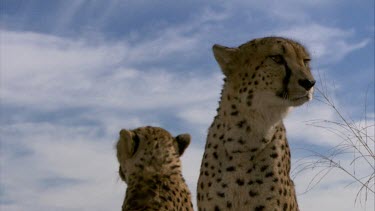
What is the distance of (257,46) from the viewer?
161 inches

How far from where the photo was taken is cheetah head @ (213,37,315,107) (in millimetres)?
3818

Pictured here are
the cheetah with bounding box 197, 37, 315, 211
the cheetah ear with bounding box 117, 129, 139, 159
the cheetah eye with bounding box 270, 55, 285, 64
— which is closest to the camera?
the cheetah with bounding box 197, 37, 315, 211

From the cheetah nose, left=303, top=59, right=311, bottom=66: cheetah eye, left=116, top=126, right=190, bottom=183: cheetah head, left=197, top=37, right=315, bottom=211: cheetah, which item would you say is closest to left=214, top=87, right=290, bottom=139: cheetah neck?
left=197, top=37, right=315, bottom=211: cheetah

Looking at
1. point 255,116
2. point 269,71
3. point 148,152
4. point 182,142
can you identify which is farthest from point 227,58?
point 148,152

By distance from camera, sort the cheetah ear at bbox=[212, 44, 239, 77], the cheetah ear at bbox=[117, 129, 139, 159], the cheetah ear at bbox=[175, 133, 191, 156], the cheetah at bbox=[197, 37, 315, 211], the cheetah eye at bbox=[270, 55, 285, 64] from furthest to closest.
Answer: the cheetah ear at bbox=[175, 133, 191, 156] < the cheetah ear at bbox=[117, 129, 139, 159] < the cheetah ear at bbox=[212, 44, 239, 77] < the cheetah eye at bbox=[270, 55, 285, 64] < the cheetah at bbox=[197, 37, 315, 211]

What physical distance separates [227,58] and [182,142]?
665 millimetres

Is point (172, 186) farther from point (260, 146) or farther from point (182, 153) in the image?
point (260, 146)

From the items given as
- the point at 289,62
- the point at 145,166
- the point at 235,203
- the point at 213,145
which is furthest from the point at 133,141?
the point at 289,62

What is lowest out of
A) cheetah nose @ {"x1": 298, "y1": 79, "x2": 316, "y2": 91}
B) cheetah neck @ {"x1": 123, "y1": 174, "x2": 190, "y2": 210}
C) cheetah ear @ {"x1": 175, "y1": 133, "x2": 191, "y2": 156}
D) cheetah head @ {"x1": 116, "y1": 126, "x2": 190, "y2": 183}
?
cheetah neck @ {"x1": 123, "y1": 174, "x2": 190, "y2": 210}

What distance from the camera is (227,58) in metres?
4.10

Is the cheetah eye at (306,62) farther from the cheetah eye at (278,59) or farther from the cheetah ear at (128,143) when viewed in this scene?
the cheetah ear at (128,143)

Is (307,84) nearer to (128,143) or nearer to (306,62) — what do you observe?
(306,62)

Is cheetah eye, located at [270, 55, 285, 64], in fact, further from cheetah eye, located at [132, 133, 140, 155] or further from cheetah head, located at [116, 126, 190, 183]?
cheetah eye, located at [132, 133, 140, 155]

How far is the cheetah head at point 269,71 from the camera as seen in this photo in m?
3.82
